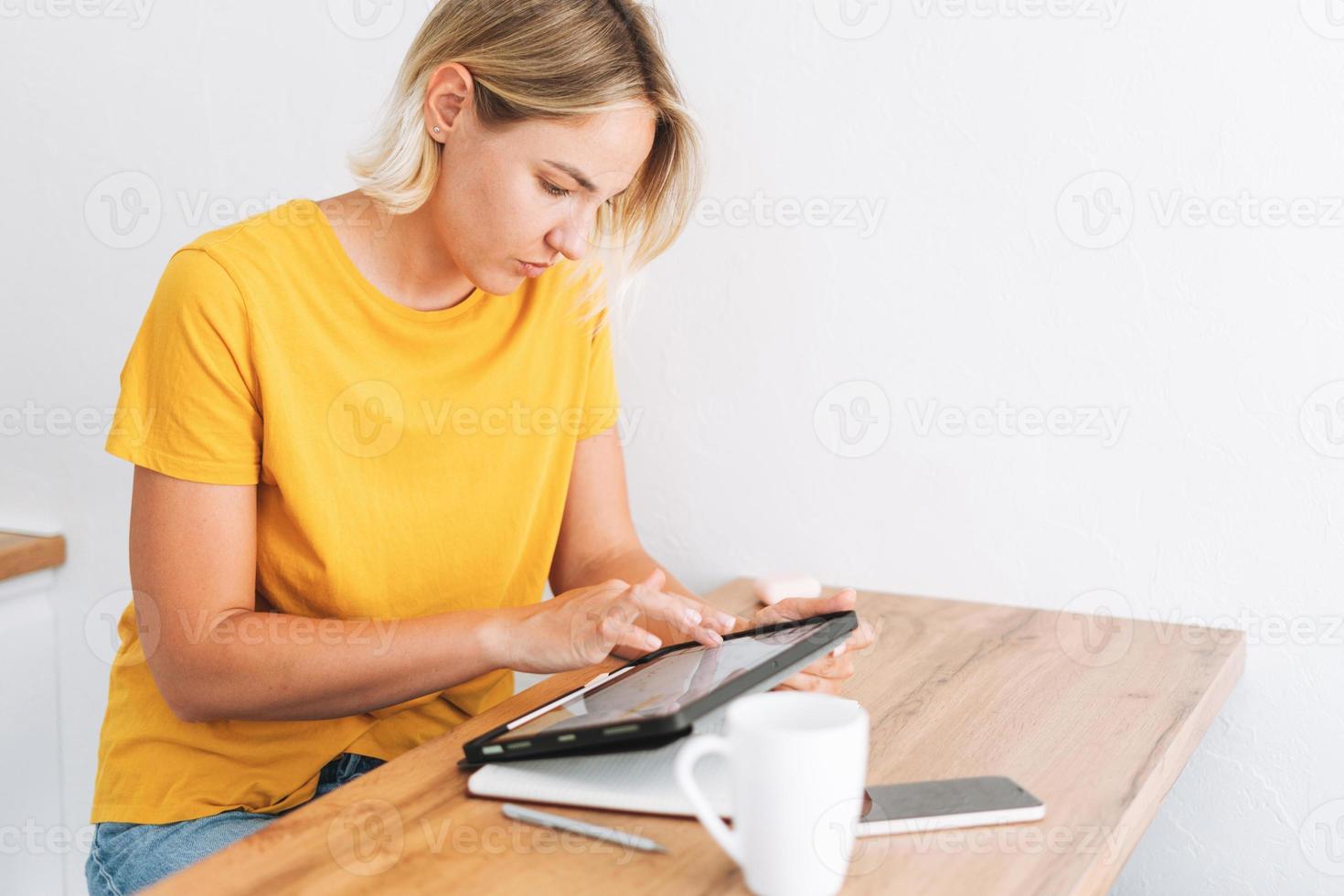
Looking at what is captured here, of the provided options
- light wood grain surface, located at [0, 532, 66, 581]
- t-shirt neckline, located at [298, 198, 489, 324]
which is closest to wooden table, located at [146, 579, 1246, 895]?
t-shirt neckline, located at [298, 198, 489, 324]

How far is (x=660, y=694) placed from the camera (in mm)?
812

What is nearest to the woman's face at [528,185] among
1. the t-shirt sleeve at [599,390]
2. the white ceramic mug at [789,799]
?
the t-shirt sleeve at [599,390]

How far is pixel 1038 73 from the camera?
123 centimetres

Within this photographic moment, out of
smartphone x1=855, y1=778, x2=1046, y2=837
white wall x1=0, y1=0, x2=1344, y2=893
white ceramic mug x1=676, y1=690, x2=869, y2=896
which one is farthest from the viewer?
white wall x1=0, y1=0, x2=1344, y2=893

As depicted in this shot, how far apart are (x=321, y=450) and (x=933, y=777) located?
0.58 metres

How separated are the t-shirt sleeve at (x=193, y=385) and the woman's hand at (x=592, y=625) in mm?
265

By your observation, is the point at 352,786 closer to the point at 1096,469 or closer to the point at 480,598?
the point at 480,598

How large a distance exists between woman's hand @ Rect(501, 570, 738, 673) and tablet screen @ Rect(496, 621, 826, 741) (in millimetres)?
20

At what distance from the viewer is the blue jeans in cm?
98

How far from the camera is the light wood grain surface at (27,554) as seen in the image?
5.54 ft

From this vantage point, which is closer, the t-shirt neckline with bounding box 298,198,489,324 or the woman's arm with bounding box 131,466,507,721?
the woman's arm with bounding box 131,466,507,721

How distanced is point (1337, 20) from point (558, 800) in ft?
3.18

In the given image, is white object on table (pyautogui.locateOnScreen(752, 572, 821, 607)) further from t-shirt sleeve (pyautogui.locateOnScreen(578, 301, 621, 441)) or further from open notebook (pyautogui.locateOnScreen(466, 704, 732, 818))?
open notebook (pyautogui.locateOnScreen(466, 704, 732, 818))

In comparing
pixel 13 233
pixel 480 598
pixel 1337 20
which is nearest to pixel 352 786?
pixel 480 598
